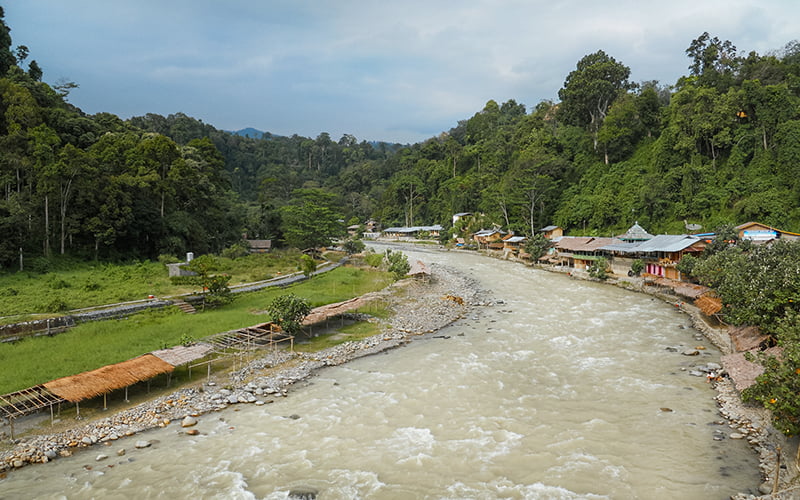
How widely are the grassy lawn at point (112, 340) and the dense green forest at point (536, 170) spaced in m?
11.4

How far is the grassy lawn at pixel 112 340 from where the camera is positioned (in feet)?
45.4

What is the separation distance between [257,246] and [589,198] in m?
38.5

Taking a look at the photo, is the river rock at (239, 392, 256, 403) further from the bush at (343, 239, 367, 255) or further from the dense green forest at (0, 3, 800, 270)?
the bush at (343, 239, 367, 255)

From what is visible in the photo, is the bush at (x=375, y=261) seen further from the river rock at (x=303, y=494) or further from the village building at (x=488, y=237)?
the river rock at (x=303, y=494)

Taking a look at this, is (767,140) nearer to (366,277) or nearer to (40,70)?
(366,277)

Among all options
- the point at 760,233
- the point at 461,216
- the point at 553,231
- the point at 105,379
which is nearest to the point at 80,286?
the point at 105,379

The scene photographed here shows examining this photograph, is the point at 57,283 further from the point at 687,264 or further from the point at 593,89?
the point at 593,89

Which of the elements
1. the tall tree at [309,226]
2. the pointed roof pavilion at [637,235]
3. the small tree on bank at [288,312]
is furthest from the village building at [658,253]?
the tall tree at [309,226]

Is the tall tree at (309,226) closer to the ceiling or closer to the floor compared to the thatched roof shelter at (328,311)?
closer to the ceiling

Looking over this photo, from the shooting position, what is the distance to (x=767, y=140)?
36.3 meters

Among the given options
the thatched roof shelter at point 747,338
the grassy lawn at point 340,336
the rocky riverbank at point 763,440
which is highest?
the thatched roof shelter at point 747,338

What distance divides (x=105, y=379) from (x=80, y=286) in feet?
47.7

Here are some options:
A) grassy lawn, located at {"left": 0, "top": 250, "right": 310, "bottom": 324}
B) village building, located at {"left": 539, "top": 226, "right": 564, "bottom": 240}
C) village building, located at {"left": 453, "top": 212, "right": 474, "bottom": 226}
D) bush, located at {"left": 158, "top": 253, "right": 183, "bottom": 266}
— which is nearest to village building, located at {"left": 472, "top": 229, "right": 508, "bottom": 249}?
village building, located at {"left": 539, "top": 226, "right": 564, "bottom": 240}

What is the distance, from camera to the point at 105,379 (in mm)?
12422
